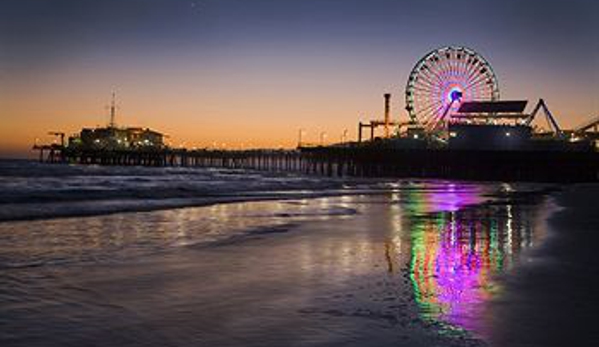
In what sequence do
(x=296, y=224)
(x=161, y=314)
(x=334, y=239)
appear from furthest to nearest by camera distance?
(x=296, y=224), (x=334, y=239), (x=161, y=314)

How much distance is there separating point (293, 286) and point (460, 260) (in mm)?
3459

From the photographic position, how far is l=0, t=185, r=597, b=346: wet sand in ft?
16.8

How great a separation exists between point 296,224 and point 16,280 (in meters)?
9.07

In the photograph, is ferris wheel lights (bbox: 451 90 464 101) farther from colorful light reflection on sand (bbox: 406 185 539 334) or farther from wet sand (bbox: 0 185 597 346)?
wet sand (bbox: 0 185 597 346)

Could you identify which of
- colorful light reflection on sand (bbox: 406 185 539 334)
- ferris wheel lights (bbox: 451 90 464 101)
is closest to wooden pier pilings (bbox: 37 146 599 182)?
ferris wheel lights (bbox: 451 90 464 101)

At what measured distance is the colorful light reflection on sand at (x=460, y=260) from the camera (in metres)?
6.06

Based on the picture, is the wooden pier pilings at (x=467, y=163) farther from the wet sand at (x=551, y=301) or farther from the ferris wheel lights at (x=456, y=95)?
the wet sand at (x=551, y=301)

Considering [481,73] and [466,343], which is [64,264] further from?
[481,73]

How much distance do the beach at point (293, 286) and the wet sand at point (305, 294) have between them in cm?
2

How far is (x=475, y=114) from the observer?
8294 cm

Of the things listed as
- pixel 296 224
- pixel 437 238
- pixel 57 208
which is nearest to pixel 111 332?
pixel 437 238

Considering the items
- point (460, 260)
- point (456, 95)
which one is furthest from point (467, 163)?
point (460, 260)

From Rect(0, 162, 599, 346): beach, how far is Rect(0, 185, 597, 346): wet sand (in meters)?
0.02

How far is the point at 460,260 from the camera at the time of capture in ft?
31.4
